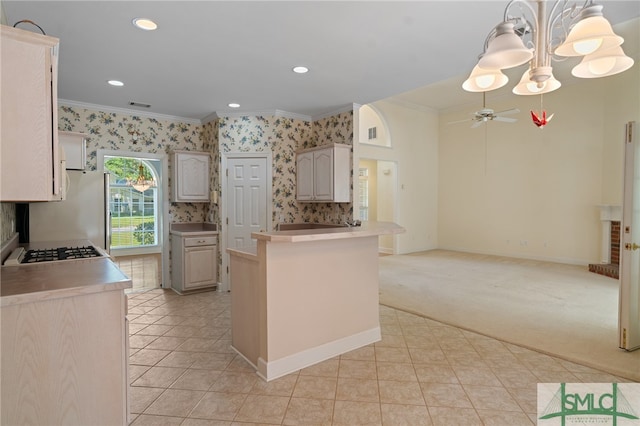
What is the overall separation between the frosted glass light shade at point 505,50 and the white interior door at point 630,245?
2.08 m

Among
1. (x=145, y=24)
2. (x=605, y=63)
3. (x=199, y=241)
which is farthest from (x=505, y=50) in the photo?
(x=199, y=241)

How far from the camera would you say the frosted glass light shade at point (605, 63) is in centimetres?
154

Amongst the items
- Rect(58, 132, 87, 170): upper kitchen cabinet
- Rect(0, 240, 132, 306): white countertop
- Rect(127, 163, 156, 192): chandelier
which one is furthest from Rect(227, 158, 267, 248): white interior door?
Rect(127, 163, 156, 192): chandelier

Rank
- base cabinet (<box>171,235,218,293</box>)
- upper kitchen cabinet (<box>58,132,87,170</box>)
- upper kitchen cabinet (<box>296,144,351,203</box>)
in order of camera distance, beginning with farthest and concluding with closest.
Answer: base cabinet (<box>171,235,218,293</box>) < upper kitchen cabinet (<box>296,144,351,203</box>) < upper kitchen cabinet (<box>58,132,87,170</box>)

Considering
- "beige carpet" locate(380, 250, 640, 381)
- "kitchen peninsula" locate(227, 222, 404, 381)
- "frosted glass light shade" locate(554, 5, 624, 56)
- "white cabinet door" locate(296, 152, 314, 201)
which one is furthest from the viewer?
"white cabinet door" locate(296, 152, 314, 201)

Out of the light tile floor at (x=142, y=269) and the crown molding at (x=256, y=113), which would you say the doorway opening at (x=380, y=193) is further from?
the light tile floor at (x=142, y=269)

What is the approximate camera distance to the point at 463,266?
643 cm

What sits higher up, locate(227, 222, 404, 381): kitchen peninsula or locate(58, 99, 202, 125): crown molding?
locate(58, 99, 202, 125): crown molding

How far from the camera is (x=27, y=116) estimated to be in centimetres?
151

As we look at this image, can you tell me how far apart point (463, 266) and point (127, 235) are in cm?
810

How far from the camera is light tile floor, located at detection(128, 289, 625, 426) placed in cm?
200

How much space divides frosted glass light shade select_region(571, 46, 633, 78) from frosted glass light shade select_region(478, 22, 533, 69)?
0.31 meters

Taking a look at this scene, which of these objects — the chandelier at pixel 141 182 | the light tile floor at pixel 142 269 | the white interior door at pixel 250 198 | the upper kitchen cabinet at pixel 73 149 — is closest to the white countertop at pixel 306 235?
the white interior door at pixel 250 198

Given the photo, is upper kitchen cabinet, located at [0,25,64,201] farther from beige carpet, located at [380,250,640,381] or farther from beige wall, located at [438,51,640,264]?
beige wall, located at [438,51,640,264]
